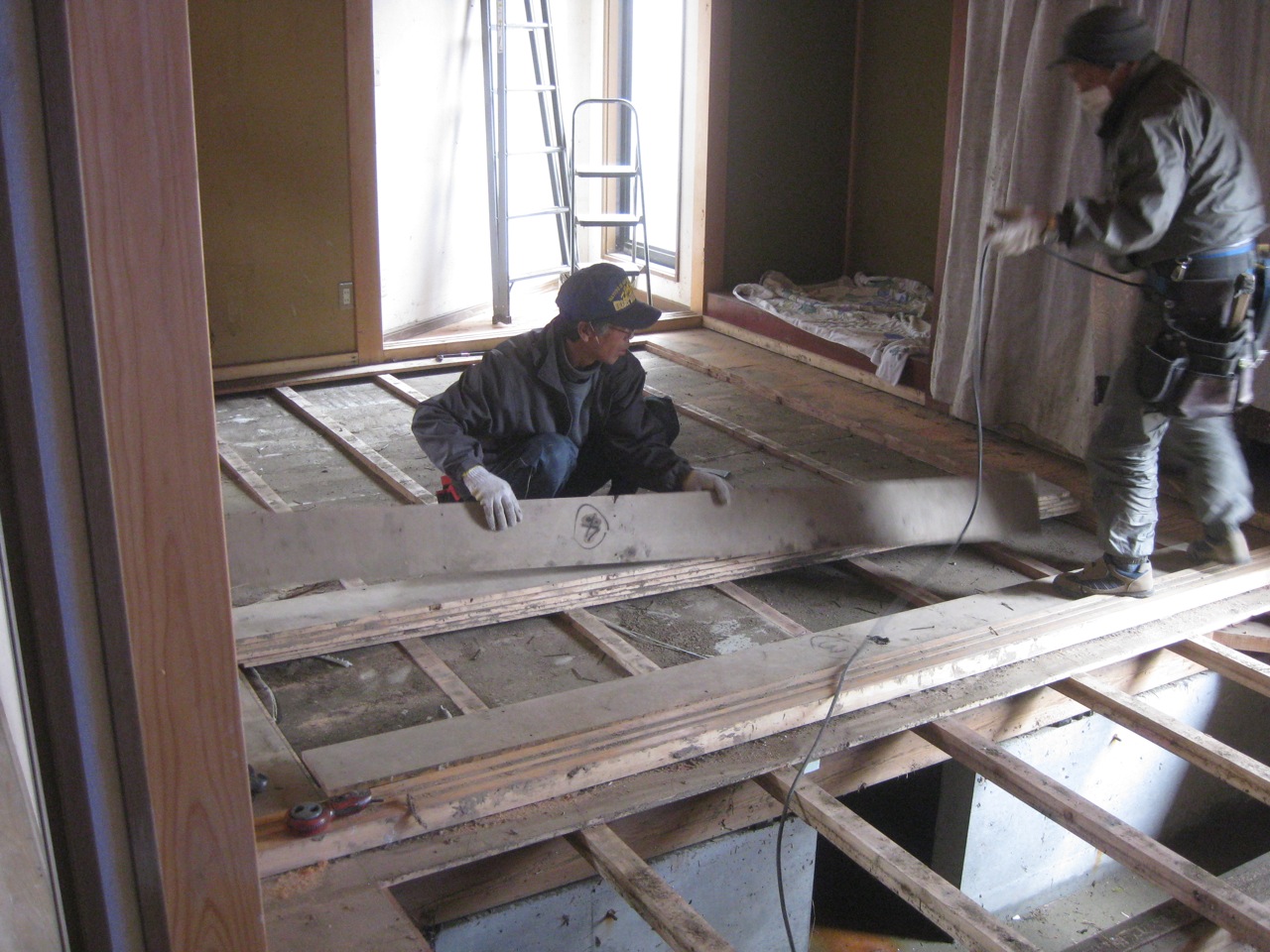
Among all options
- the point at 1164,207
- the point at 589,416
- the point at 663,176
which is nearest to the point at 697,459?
the point at 589,416

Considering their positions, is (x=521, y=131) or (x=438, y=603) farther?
(x=521, y=131)

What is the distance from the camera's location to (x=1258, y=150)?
3.32m

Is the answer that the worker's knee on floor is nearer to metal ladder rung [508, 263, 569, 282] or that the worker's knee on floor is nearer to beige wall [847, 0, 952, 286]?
beige wall [847, 0, 952, 286]

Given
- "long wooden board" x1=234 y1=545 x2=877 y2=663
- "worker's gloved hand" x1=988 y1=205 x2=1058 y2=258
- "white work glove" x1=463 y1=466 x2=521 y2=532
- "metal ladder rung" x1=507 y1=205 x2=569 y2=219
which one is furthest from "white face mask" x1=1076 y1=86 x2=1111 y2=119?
"metal ladder rung" x1=507 y1=205 x2=569 y2=219

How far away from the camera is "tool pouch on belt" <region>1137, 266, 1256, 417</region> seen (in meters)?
2.60

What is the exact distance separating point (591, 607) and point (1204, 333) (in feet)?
5.05

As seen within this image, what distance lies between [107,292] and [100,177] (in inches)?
3.9

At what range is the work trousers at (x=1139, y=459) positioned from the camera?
2736 mm

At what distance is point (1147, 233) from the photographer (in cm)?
248

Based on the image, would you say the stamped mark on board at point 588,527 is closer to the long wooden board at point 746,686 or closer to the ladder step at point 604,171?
the long wooden board at point 746,686

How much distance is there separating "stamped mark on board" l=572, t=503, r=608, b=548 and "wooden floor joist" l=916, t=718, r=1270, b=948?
0.92m

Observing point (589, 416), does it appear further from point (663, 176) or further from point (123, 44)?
point (663, 176)

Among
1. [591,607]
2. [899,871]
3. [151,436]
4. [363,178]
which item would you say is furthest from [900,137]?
[151,436]

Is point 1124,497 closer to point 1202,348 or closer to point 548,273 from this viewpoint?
point 1202,348
